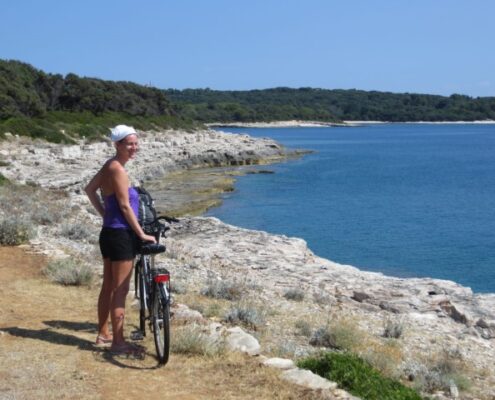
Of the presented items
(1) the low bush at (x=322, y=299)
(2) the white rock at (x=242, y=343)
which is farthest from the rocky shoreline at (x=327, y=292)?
(2) the white rock at (x=242, y=343)

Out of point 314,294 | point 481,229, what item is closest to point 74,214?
point 314,294

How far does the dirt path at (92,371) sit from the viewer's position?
220 inches

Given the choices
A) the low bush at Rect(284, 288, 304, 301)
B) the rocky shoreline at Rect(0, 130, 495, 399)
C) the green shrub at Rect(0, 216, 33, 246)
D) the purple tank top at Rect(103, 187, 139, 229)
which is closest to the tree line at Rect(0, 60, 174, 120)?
the rocky shoreline at Rect(0, 130, 495, 399)

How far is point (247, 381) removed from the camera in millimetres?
5918

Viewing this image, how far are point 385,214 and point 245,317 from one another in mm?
26036

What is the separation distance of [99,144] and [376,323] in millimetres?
41374

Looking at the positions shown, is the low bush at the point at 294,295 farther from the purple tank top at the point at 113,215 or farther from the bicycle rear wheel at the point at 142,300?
the purple tank top at the point at 113,215

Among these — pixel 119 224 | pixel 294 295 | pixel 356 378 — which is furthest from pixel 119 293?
pixel 294 295

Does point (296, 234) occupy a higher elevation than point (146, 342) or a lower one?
lower

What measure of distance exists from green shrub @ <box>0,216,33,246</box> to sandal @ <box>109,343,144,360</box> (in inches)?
233

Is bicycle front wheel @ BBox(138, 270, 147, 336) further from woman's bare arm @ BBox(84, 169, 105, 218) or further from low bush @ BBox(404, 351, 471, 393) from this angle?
low bush @ BBox(404, 351, 471, 393)

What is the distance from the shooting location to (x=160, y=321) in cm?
625

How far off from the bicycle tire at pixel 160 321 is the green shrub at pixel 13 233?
6.18m

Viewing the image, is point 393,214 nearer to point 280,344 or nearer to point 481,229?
point 481,229
